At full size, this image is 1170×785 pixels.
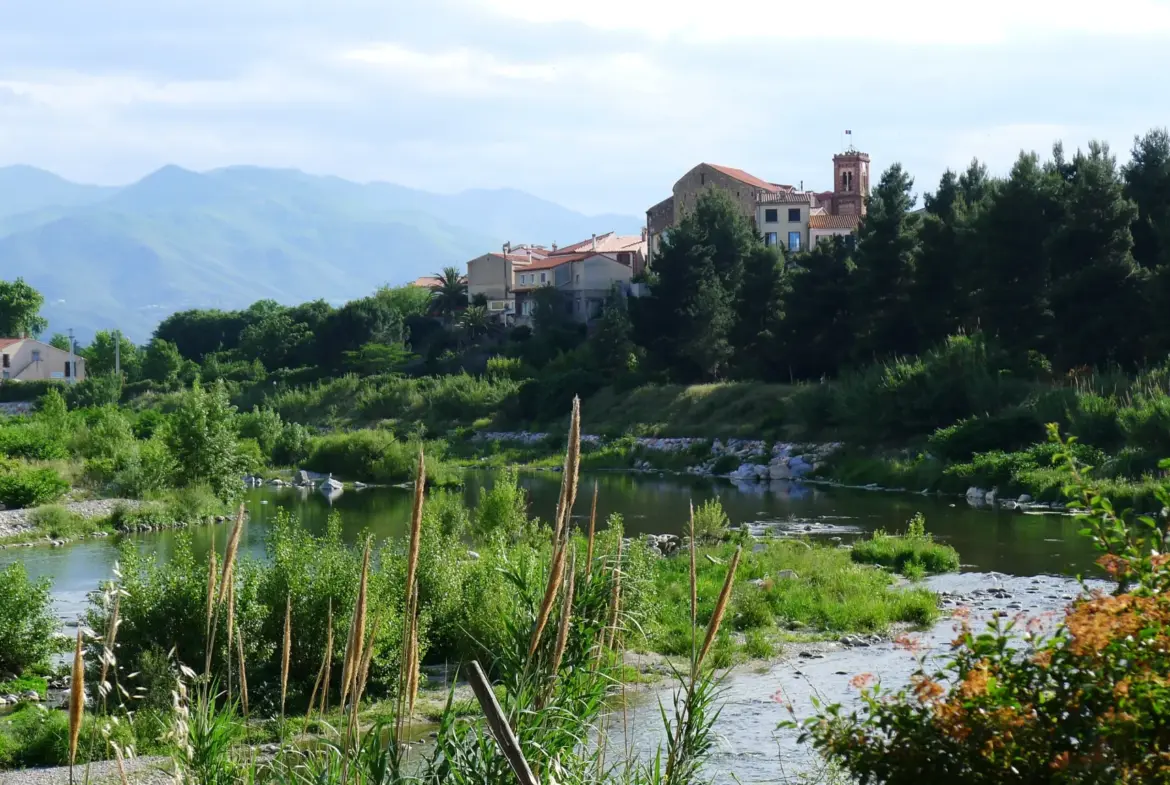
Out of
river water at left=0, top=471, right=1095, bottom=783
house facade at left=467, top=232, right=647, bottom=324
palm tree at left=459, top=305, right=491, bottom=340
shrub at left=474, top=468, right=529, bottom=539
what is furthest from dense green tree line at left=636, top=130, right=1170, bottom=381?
shrub at left=474, top=468, right=529, bottom=539

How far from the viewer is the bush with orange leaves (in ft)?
14.1

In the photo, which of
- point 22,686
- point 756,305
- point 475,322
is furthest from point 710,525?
point 475,322

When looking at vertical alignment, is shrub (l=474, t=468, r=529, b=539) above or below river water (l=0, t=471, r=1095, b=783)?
above

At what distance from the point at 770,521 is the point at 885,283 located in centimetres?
2037

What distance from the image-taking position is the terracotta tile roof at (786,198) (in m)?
71.4

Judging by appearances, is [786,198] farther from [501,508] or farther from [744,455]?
[501,508]

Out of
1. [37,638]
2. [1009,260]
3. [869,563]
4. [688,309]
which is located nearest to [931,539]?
[869,563]

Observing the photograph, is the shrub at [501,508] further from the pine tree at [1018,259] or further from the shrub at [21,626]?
the pine tree at [1018,259]

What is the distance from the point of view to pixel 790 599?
1842 cm

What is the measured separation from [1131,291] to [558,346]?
34452mm

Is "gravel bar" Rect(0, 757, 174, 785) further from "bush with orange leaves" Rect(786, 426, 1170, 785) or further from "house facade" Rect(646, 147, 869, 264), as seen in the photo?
"house facade" Rect(646, 147, 869, 264)

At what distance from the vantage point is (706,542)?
23.2 m

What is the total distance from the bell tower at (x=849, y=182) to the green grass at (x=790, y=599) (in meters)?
56.0

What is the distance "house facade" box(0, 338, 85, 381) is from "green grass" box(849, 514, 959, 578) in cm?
7183
